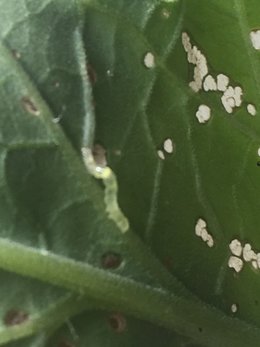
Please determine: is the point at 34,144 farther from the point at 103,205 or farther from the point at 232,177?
the point at 232,177

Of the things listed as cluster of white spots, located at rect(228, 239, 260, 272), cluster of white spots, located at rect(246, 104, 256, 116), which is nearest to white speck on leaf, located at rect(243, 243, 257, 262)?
cluster of white spots, located at rect(228, 239, 260, 272)

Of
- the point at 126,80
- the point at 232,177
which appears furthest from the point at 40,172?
the point at 232,177

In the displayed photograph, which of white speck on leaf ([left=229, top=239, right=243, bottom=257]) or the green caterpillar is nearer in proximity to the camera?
the green caterpillar

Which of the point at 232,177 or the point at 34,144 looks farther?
the point at 232,177

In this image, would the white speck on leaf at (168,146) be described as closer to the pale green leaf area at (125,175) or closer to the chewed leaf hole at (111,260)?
the pale green leaf area at (125,175)

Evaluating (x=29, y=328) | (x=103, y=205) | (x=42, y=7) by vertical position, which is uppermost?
(x=42, y=7)

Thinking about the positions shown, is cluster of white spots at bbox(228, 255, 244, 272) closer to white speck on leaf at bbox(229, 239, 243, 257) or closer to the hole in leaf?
white speck on leaf at bbox(229, 239, 243, 257)
